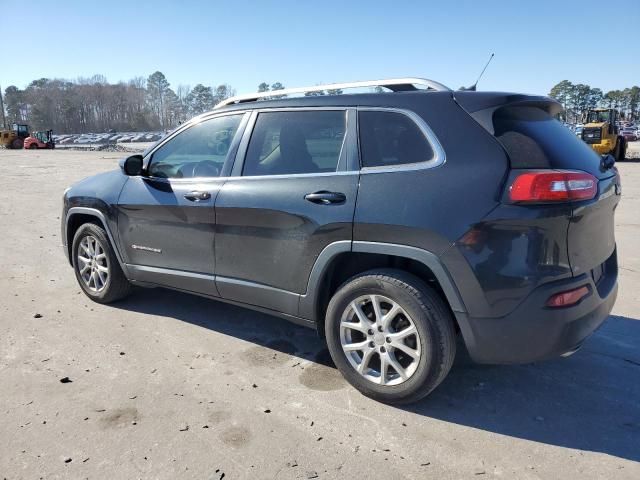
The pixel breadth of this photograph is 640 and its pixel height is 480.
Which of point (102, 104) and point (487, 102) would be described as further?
point (102, 104)

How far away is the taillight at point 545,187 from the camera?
259cm

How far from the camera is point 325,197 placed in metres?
3.17

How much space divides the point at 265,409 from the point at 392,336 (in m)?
0.89

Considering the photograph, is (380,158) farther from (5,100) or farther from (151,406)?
(5,100)

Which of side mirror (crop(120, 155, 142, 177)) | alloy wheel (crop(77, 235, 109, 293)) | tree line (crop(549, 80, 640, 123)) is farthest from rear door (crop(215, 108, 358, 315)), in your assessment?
tree line (crop(549, 80, 640, 123))

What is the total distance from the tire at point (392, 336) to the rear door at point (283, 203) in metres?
0.33

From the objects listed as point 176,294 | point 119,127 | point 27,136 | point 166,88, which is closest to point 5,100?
point 119,127

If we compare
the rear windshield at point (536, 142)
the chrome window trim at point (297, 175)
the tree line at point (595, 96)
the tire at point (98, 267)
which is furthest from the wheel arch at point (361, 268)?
the tree line at point (595, 96)

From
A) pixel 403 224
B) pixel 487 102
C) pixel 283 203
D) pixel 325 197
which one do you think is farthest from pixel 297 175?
pixel 487 102

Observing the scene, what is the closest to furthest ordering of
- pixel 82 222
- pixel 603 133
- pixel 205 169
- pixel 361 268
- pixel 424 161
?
pixel 424 161 < pixel 361 268 < pixel 205 169 < pixel 82 222 < pixel 603 133

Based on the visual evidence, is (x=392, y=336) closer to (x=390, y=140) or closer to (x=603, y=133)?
(x=390, y=140)

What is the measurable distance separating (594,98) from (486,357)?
13939 cm

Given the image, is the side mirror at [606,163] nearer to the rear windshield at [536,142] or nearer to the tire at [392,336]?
the rear windshield at [536,142]

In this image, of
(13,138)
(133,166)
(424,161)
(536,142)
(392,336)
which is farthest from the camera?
(13,138)
